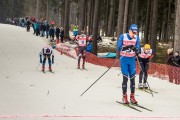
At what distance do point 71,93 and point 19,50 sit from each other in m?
19.4

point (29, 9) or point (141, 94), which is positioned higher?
point (29, 9)

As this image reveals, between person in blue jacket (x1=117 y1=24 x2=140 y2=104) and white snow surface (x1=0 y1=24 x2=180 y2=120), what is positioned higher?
person in blue jacket (x1=117 y1=24 x2=140 y2=104)

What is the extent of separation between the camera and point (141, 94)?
44.1 feet

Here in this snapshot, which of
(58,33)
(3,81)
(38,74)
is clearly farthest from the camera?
(58,33)

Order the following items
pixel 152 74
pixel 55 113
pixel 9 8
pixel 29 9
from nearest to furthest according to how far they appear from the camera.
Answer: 1. pixel 55 113
2. pixel 152 74
3. pixel 9 8
4. pixel 29 9

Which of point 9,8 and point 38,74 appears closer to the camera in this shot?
point 38,74

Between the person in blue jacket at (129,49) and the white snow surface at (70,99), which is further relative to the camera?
the person in blue jacket at (129,49)

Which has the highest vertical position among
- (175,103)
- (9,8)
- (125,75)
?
(9,8)

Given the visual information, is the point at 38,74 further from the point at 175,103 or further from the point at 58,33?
the point at 58,33

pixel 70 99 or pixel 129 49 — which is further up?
pixel 129 49

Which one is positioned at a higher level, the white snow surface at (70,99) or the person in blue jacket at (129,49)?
the person in blue jacket at (129,49)

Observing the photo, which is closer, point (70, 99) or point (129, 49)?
point (129, 49)

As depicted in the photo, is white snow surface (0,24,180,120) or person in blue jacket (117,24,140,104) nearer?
white snow surface (0,24,180,120)

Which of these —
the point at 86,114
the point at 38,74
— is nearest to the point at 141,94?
the point at 86,114
